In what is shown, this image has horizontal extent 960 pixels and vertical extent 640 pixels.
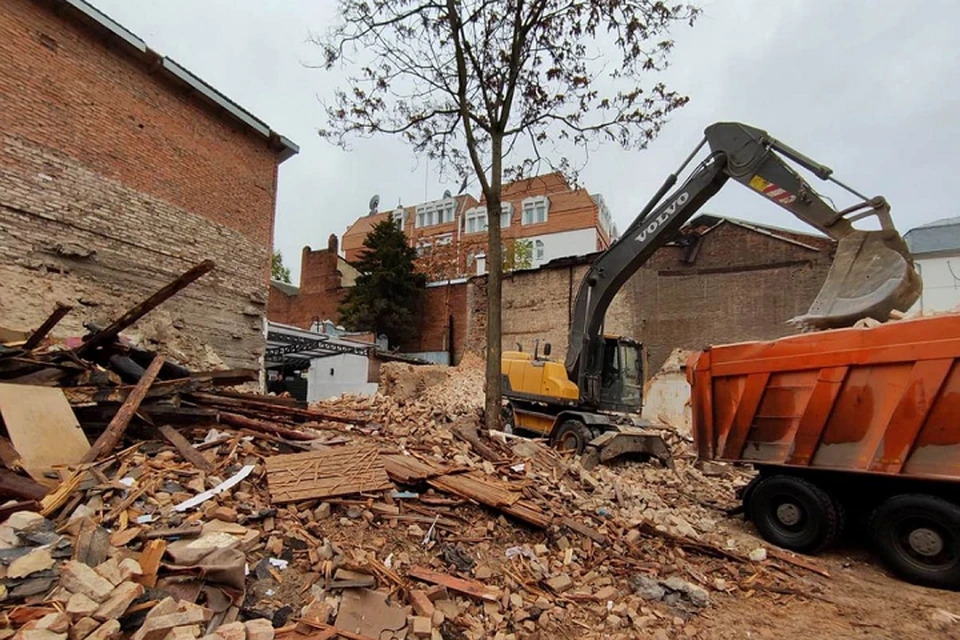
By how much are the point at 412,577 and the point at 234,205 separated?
10.9m

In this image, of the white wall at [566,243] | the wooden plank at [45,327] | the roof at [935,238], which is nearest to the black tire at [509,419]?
the wooden plank at [45,327]

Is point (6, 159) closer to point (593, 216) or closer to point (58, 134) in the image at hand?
point (58, 134)

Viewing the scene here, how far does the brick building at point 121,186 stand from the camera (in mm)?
8266

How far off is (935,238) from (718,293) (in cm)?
1750

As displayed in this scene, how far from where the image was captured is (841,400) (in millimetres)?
5543

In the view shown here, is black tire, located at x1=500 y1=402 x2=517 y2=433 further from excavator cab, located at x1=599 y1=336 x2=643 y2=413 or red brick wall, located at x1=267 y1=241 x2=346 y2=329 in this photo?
red brick wall, located at x1=267 y1=241 x2=346 y2=329

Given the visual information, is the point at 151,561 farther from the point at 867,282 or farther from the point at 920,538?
the point at 867,282

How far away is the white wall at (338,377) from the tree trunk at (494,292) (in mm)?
12089

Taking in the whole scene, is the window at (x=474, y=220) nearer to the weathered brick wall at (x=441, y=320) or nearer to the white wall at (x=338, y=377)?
the weathered brick wall at (x=441, y=320)

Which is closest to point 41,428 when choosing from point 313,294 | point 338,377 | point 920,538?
point 920,538

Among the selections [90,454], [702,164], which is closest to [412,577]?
[90,454]

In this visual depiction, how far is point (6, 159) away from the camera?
8047 millimetres

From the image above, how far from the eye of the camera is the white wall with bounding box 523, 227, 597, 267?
38250mm

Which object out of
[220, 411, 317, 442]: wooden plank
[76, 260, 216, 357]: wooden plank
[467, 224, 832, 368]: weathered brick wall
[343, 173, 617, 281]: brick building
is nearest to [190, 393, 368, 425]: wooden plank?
[220, 411, 317, 442]: wooden plank
